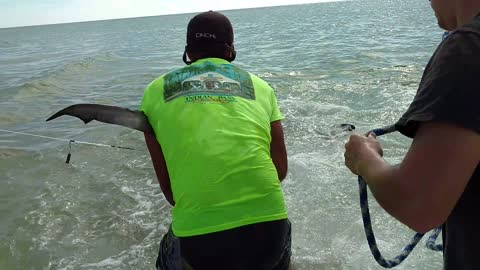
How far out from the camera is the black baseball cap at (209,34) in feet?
8.70

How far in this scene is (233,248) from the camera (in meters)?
2.21

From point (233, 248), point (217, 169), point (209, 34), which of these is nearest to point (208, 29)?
point (209, 34)

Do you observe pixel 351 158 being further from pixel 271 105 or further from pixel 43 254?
pixel 43 254

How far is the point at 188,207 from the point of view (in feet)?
7.20

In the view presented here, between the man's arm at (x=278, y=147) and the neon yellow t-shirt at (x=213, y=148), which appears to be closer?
the neon yellow t-shirt at (x=213, y=148)

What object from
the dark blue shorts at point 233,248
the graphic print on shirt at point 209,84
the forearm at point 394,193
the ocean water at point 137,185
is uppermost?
the forearm at point 394,193

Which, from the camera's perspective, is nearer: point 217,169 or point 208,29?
point 217,169

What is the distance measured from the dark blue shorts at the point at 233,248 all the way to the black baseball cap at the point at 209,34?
1.12 metres

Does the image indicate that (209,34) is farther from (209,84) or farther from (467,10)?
(467,10)

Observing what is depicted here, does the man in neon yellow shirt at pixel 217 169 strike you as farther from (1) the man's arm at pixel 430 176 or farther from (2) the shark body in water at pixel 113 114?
(1) the man's arm at pixel 430 176

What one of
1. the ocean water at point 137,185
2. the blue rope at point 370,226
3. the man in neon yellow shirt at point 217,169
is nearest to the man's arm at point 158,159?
the man in neon yellow shirt at point 217,169

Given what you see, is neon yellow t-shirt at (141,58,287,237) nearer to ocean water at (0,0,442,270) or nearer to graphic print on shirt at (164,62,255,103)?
graphic print on shirt at (164,62,255,103)

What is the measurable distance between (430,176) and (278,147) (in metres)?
1.59

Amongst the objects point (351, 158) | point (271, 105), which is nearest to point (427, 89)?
point (351, 158)
